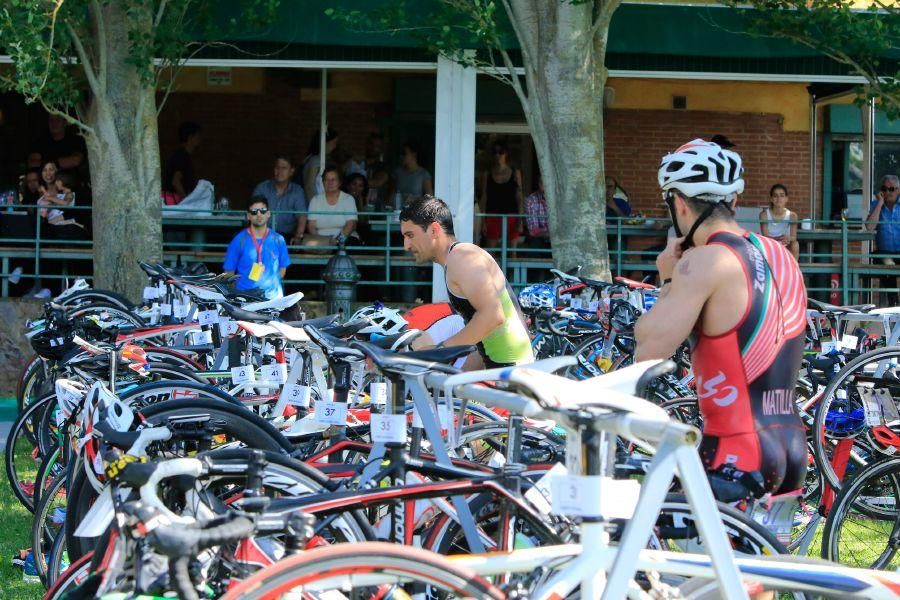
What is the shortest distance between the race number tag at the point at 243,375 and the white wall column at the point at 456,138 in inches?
274

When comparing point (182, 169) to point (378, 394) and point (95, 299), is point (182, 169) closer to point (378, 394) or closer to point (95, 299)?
point (95, 299)

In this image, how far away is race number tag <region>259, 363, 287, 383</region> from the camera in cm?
675

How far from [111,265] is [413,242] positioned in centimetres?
598

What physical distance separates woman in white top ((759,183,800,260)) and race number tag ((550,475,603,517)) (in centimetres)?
1145

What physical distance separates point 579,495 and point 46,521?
3.50m

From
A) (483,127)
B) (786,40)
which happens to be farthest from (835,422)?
(483,127)

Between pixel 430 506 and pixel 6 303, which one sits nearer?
pixel 430 506

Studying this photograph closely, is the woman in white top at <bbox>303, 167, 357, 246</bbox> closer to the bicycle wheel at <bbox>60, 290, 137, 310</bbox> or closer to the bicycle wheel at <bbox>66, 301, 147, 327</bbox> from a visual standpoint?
the bicycle wheel at <bbox>60, 290, 137, 310</bbox>

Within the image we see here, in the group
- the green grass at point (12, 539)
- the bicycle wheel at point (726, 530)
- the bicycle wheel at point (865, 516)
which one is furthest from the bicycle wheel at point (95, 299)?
the bicycle wheel at point (726, 530)

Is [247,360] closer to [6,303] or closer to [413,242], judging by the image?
[413,242]

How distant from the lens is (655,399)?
26.7 ft

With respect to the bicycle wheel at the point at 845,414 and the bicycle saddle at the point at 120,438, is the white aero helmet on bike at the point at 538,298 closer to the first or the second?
the bicycle wheel at the point at 845,414

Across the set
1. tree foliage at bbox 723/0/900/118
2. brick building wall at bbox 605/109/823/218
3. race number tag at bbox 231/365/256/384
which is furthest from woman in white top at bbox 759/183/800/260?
race number tag at bbox 231/365/256/384

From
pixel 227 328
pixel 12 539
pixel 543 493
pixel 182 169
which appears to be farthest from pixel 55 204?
pixel 543 493
